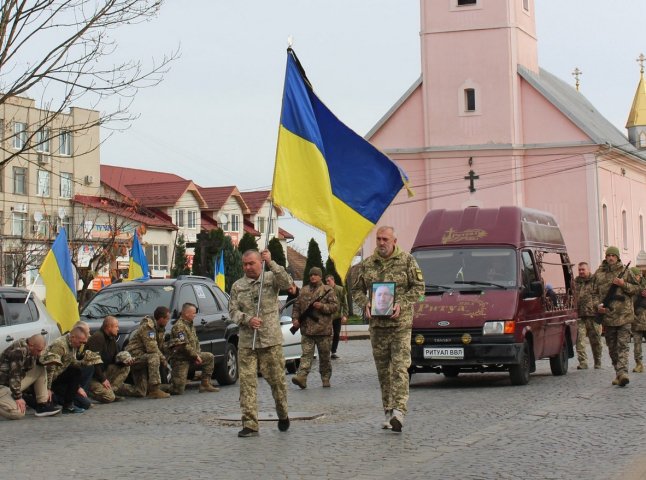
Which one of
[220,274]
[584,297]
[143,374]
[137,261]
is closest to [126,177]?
[220,274]

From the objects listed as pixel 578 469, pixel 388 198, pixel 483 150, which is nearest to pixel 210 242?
pixel 483 150

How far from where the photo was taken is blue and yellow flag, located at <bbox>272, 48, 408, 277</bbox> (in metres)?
14.2

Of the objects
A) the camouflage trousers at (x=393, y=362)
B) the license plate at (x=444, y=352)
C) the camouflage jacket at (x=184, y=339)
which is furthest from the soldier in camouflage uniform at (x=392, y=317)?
the camouflage jacket at (x=184, y=339)

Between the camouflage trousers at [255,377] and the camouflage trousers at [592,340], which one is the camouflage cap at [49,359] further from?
the camouflage trousers at [592,340]

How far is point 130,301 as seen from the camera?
1959 cm

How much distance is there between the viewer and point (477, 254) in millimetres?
19312

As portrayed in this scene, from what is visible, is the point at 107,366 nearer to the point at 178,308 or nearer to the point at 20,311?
the point at 20,311

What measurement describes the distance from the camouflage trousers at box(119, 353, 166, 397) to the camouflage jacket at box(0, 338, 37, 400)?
249 cm

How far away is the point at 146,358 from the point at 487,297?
4934 mm

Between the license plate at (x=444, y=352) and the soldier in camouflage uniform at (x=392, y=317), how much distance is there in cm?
521

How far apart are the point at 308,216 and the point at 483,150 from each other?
4536 centimetres

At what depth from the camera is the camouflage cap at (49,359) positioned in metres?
15.7

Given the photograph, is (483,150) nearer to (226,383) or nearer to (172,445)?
(226,383)

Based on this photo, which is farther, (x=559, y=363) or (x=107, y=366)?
(x=559, y=363)
